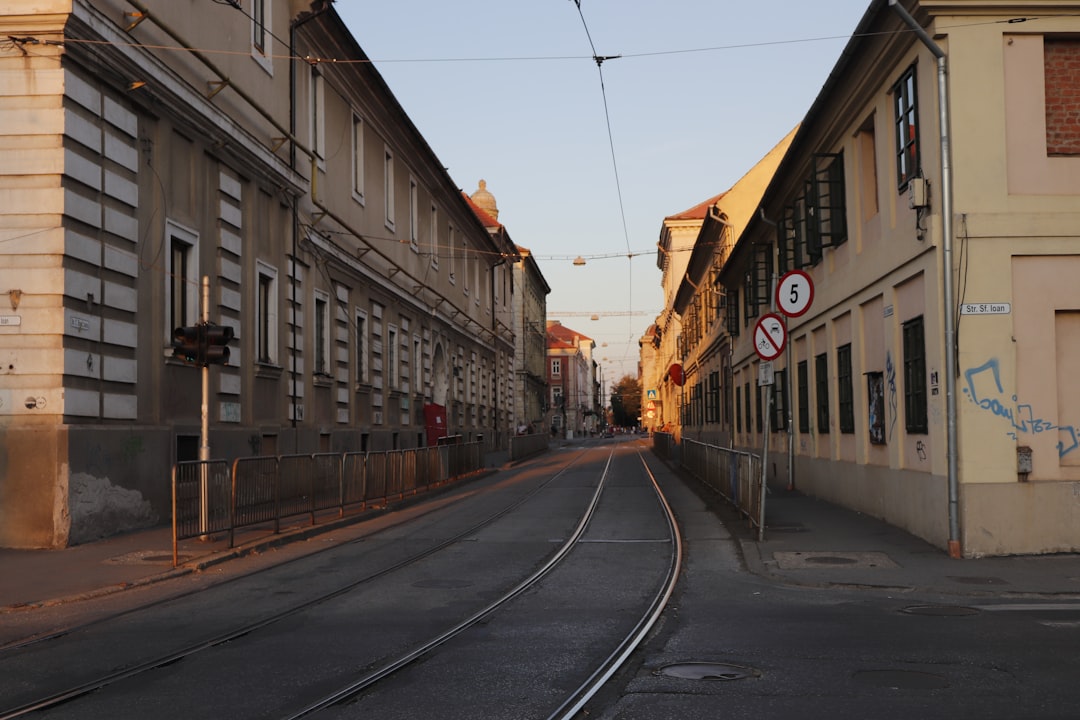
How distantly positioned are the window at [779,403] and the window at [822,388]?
3516mm

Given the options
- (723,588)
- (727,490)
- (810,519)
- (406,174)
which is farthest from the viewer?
(406,174)

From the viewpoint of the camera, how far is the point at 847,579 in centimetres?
1102

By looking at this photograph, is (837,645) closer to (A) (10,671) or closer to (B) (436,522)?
(A) (10,671)

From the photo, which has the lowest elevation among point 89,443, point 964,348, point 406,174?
point 89,443

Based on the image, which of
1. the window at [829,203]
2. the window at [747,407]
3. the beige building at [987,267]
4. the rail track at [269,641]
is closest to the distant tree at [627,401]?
the window at [747,407]

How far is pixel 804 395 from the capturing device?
77.5ft

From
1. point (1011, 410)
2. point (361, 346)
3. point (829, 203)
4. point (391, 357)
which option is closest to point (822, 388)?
point (829, 203)

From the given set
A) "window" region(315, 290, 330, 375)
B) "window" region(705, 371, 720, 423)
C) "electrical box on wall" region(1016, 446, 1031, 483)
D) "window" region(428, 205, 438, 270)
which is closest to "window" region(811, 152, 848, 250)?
"electrical box on wall" region(1016, 446, 1031, 483)

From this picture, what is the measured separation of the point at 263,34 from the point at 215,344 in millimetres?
11068

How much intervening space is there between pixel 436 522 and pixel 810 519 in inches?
247

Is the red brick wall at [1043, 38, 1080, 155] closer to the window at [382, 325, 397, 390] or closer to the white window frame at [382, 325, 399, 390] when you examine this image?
the white window frame at [382, 325, 399, 390]

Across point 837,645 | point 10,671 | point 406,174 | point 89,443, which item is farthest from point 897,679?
point 406,174

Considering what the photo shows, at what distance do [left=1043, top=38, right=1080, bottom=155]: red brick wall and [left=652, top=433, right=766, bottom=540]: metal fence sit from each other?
5.48 metres

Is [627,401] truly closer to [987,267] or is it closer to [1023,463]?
[987,267]
